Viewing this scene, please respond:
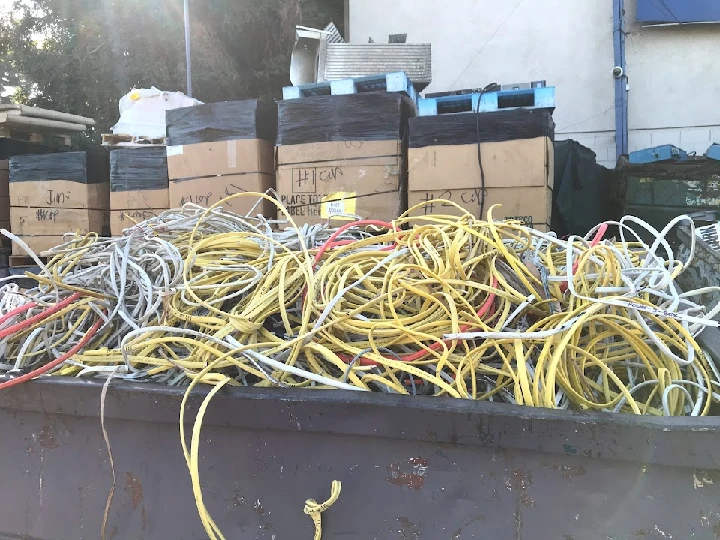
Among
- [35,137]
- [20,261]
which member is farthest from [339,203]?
[35,137]

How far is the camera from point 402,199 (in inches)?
141

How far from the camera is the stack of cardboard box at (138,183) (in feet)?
13.8

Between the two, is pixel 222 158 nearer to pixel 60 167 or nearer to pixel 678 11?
pixel 60 167

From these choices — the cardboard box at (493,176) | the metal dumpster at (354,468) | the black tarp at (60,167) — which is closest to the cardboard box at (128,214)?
the black tarp at (60,167)

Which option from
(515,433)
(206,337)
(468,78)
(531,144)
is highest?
(468,78)

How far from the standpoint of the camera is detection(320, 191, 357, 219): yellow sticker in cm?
352

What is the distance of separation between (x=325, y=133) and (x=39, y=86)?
7.06m

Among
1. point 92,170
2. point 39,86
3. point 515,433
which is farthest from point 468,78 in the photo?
point 515,433

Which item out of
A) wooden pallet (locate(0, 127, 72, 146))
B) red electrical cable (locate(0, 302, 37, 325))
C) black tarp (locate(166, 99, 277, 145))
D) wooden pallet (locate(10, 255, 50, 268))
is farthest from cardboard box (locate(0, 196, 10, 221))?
red electrical cable (locate(0, 302, 37, 325))

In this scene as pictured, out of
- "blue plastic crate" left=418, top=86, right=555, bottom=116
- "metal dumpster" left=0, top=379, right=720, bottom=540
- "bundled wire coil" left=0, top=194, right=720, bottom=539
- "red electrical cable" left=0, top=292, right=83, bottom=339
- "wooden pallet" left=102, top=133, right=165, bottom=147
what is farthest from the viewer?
"wooden pallet" left=102, top=133, right=165, bottom=147

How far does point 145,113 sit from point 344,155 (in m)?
2.61

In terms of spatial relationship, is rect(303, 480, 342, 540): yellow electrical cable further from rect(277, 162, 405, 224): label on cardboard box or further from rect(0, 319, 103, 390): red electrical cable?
rect(277, 162, 405, 224): label on cardboard box

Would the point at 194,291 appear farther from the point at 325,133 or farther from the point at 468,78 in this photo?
the point at 468,78

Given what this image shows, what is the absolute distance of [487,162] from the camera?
331cm
